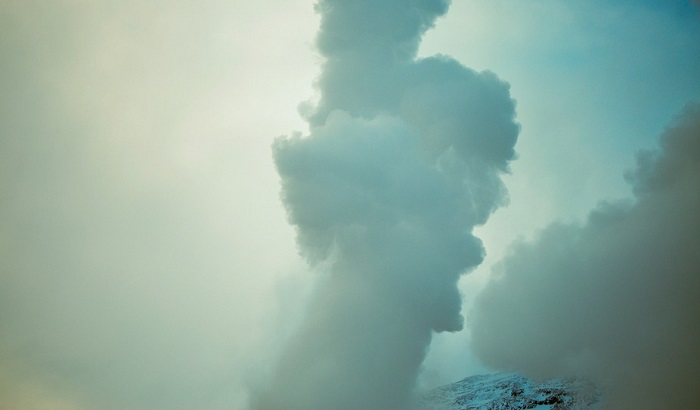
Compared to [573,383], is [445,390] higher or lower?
higher

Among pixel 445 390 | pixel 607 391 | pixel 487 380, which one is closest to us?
pixel 607 391

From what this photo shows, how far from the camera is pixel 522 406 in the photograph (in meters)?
75.4

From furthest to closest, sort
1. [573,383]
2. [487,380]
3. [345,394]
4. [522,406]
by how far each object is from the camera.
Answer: [487,380]
[522,406]
[573,383]
[345,394]

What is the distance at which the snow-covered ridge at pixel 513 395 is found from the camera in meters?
64.9

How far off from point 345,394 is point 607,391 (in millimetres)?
37098

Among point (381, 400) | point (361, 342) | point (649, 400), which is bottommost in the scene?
point (649, 400)

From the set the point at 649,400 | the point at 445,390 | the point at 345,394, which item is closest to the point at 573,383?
the point at 649,400

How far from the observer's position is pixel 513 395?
8131 cm

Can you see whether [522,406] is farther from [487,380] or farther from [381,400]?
[381,400]

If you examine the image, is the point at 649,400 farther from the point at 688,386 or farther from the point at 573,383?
the point at 573,383

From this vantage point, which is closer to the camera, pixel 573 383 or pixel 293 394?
pixel 293 394

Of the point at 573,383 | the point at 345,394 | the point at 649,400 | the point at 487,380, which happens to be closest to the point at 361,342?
the point at 345,394

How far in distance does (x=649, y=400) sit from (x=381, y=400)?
3256 centimetres

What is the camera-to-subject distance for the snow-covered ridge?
64.9m
